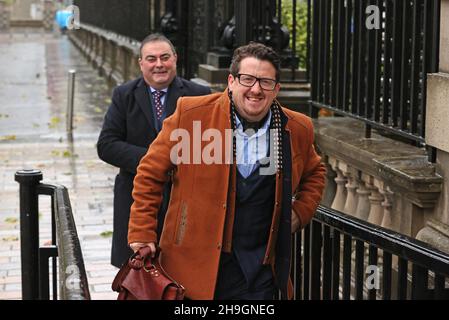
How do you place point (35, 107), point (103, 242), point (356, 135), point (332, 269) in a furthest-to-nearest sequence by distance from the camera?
point (35, 107)
point (103, 242)
point (356, 135)
point (332, 269)

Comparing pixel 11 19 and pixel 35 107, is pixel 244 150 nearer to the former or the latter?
pixel 35 107

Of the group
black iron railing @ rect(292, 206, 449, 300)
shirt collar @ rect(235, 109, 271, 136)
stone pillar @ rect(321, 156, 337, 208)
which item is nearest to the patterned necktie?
black iron railing @ rect(292, 206, 449, 300)

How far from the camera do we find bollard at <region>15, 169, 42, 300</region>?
207 inches

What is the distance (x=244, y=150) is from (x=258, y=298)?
1.92ft

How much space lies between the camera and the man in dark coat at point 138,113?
19.1 ft

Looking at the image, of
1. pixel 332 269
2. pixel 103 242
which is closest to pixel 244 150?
pixel 332 269

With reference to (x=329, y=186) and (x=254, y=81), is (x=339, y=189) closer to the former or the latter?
(x=329, y=186)

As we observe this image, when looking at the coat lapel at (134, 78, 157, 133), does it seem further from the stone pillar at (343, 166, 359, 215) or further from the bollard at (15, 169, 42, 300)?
the stone pillar at (343, 166, 359, 215)

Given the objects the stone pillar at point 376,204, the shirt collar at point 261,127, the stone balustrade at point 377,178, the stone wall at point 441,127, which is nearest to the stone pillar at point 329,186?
the stone balustrade at point 377,178

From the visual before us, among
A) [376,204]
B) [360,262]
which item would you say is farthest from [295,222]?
[376,204]

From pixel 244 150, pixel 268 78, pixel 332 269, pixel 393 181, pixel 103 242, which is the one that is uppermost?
pixel 268 78

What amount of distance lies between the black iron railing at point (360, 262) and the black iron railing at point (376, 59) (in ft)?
3.53

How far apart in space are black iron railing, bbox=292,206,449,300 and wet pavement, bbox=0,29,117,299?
7.60 feet

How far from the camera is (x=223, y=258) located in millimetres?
4148
